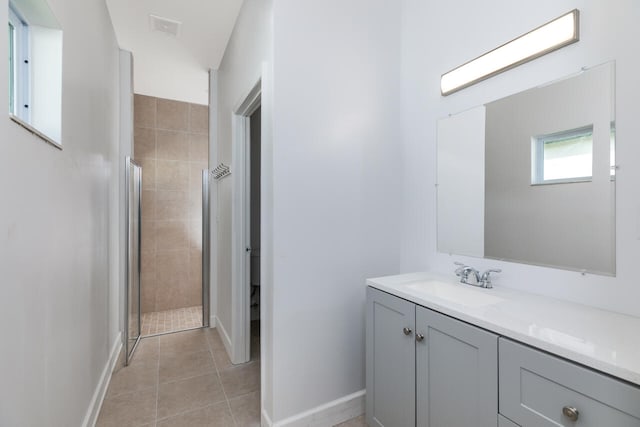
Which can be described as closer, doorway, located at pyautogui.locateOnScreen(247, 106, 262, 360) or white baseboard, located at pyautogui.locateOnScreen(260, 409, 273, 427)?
white baseboard, located at pyautogui.locateOnScreen(260, 409, 273, 427)

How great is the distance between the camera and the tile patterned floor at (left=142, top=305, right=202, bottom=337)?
10.3 ft

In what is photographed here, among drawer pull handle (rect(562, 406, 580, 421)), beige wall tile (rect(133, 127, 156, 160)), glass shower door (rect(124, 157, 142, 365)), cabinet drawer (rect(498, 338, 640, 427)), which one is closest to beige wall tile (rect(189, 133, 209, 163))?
beige wall tile (rect(133, 127, 156, 160))

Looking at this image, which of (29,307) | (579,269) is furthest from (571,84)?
(29,307)

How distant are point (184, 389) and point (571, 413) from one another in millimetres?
2174

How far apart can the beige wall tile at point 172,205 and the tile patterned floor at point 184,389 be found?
5.09 feet

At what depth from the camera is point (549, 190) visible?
1269 millimetres

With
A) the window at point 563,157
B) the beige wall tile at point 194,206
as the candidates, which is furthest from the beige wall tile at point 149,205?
the window at point 563,157

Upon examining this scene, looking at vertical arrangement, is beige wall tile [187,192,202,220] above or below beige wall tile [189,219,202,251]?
above

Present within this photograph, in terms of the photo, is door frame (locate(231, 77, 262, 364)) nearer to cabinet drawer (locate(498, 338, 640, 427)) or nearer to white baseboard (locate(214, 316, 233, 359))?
white baseboard (locate(214, 316, 233, 359))

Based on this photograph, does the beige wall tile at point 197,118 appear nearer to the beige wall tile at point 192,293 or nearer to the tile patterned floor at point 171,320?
the beige wall tile at point 192,293

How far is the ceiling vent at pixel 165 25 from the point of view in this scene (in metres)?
2.33

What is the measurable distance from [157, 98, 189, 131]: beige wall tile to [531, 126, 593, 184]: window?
3.75 m

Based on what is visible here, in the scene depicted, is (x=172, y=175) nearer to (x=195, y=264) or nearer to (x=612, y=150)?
(x=195, y=264)

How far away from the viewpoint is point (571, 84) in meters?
1.19
